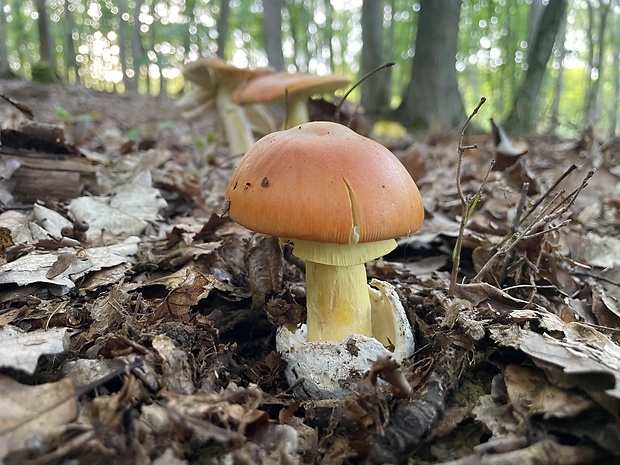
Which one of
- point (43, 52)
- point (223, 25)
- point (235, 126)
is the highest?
point (223, 25)

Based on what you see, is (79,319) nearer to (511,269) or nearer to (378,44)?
(511,269)

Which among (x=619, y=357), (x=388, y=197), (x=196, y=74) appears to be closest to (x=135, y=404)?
(x=388, y=197)

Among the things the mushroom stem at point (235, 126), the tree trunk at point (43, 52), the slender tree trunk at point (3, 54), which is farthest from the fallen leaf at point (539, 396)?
the slender tree trunk at point (3, 54)

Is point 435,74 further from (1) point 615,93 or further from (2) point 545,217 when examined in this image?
(2) point 545,217

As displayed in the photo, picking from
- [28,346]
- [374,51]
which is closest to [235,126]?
[28,346]

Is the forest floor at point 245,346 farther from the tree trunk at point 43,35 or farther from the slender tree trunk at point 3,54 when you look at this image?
the tree trunk at point 43,35

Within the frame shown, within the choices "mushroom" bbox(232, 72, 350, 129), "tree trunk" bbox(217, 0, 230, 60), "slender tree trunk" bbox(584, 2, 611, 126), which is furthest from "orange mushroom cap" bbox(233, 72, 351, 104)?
"tree trunk" bbox(217, 0, 230, 60)
